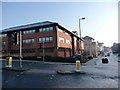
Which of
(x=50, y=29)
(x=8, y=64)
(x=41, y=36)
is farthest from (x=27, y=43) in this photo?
(x=8, y=64)

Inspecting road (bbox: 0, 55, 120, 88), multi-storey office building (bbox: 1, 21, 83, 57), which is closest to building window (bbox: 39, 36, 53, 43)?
multi-storey office building (bbox: 1, 21, 83, 57)

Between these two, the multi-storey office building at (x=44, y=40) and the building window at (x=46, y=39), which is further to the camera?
the building window at (x=46, y=39)

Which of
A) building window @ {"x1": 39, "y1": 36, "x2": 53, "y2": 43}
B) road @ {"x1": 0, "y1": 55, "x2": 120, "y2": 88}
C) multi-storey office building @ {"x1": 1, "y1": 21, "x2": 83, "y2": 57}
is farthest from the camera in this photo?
building window @ {"x1": 39, "y1": 36, "x2": 53, "y2": 43}

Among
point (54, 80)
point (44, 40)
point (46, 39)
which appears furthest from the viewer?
point (44, 40)

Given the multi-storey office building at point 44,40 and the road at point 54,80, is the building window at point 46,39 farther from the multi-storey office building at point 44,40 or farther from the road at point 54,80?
the road at point 54,80

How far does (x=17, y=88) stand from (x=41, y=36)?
119ft

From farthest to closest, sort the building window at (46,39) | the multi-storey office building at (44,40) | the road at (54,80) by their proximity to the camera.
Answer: the building window at (46,39) < the multi-storey office building at (44,40) < the road at (54,80)

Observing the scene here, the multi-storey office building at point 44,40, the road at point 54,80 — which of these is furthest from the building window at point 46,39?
the road at point 54,80

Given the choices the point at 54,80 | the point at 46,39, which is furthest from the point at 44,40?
the point at 54,80

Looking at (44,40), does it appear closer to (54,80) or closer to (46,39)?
(46,39)

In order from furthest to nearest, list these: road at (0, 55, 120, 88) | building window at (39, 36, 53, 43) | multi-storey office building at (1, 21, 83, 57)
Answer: building window at (39, 36, 53, 43)
multi-storey office building at (1, 21, 83, 57)
road at (0, 55, 120, 88)

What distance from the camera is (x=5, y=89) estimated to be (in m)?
9.84

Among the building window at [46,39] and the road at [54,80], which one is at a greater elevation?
the building window at [46,39]

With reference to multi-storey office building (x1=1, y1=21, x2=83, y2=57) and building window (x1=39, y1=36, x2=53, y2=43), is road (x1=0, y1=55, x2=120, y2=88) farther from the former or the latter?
building window (x1=39, y1=36, x2=53, y2=43)
